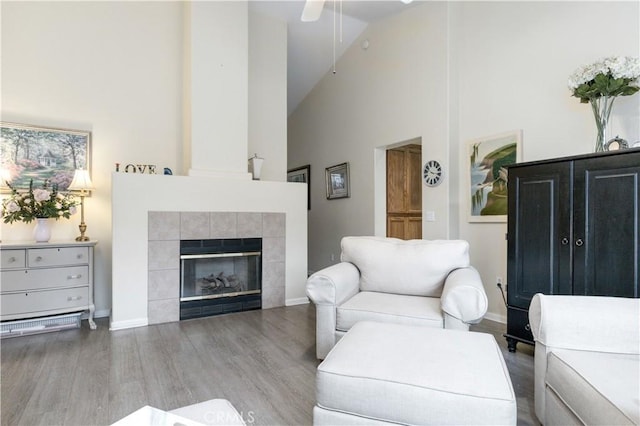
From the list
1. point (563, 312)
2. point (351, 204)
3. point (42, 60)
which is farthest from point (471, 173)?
point (42, 60)

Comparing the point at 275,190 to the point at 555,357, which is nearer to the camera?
the point at 555,357

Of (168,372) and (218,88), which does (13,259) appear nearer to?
(168,372)

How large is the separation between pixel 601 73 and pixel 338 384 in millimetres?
2478

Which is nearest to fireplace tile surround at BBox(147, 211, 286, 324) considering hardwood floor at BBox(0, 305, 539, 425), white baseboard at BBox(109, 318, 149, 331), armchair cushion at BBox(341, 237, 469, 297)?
white baseboard at BBox(109, 318, 149, 331)

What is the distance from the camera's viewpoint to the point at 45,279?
3037mm

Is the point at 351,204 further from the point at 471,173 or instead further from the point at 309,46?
the point at 309,46

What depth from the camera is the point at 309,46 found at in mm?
5230

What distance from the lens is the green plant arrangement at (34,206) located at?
3.03m

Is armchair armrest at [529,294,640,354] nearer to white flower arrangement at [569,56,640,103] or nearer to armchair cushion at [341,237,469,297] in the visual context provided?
armchair cushion at [341,237,469,297]

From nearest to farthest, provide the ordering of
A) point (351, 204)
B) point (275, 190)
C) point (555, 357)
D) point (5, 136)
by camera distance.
Answer: point (555, 357) → point (5, 136) → point (275, 190) → point (351, 204)

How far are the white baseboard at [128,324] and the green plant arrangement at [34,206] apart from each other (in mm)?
1093

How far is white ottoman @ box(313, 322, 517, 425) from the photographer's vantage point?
116cm

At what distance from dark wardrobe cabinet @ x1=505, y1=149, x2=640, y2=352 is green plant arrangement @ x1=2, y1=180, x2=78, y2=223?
3851 millimetres

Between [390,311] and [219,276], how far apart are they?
2176mm
